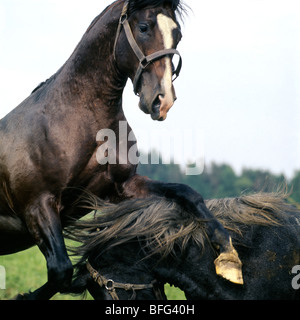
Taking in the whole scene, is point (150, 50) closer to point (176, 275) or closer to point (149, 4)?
point (149, 4)

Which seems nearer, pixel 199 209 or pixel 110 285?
pixel 110 285

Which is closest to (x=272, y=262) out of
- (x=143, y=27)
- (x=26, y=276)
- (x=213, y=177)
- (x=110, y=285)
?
(x=110, y=285)

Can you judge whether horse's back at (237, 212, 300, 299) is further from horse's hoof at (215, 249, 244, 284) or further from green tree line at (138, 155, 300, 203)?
green tree line at (138, 155, 300, 203)

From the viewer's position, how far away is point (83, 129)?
155 inches

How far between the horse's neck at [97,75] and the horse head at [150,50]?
110 millimetres

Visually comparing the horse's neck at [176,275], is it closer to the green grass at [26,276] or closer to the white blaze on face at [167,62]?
the white blaze on face at [167,62]

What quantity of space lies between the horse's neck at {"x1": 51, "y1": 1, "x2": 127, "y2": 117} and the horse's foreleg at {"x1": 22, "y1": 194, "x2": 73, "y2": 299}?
27.8 inches

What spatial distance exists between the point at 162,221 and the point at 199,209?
242mm

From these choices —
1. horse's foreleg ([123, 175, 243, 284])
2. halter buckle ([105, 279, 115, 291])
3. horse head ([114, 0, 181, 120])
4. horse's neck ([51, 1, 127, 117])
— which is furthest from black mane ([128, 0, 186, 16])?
halter buckle ([105, 279, 115, 291])

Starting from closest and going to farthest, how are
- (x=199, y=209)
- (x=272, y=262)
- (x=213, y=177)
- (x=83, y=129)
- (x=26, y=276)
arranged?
(x=272, y=262), (x=199, y=209), (x=83, y=129), (x=26, y=276), (x=213, y=177)

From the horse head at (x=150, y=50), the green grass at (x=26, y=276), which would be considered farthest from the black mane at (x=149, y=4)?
the green grass at (x=26, y=276)

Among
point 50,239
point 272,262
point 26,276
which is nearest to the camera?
point 272,262
